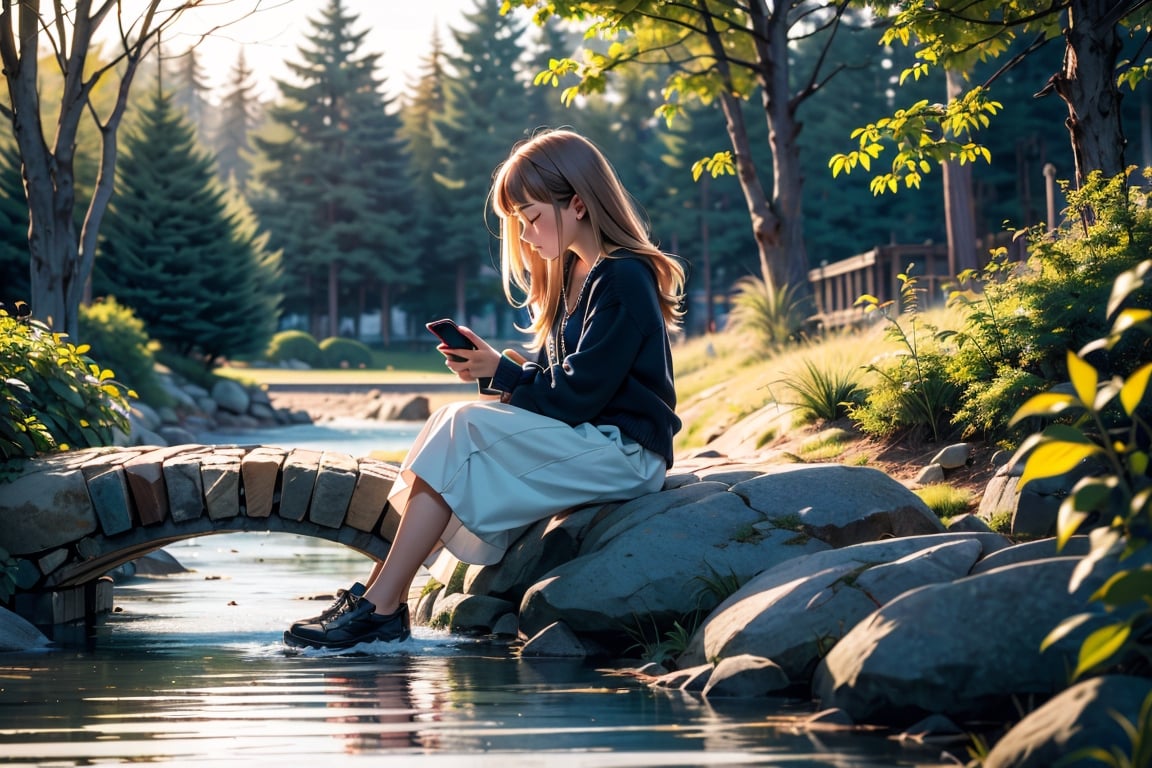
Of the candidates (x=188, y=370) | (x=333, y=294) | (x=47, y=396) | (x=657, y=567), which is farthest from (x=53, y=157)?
(x=333, y=294)

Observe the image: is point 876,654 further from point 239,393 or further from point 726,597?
point 239,393

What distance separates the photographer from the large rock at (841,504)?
5.45 m

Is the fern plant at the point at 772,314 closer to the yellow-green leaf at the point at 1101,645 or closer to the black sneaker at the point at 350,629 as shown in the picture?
the black sneaker at the point at 350,629

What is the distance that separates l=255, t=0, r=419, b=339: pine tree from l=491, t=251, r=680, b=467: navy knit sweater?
49.6m

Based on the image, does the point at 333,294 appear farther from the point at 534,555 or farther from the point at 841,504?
the point at 841,504

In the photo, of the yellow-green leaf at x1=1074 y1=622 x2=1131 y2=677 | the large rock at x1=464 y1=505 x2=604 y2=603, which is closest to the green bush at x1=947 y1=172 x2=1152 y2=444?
the large rock at x1=464 y1=505 x2=604 y2=603

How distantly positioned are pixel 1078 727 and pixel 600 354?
106 inches

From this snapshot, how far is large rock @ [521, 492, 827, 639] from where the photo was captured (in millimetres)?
5156

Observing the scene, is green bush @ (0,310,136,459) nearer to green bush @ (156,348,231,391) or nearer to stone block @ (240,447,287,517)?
stone block @ (240,447,287,517)

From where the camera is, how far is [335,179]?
56.6 metres

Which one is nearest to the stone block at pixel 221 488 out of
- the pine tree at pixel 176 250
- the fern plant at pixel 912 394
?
the fern plant at pixel 912 394

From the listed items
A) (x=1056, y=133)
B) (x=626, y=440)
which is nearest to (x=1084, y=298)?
(x=626, y=440)

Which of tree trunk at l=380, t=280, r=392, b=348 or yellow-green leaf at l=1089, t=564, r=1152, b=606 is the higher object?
tree trunk at l=380, t=280, r=392, b=348

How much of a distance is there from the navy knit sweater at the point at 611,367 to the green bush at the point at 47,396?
2583mm
